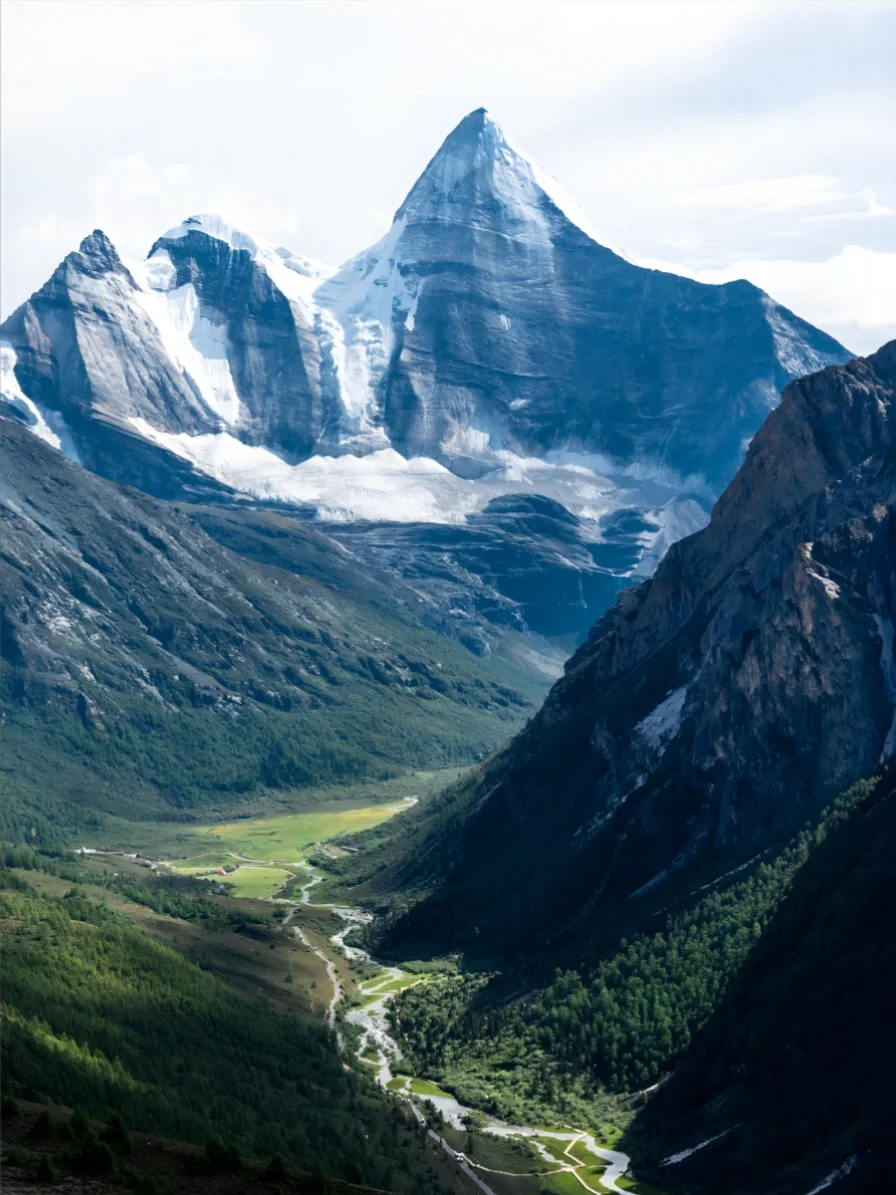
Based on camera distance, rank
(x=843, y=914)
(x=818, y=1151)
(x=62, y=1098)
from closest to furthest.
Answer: (x=62, y=1098) → (x=818, y=1151) → (x=843, y=914)

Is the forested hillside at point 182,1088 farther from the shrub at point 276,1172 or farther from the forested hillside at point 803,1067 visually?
the forested hillside at point 803,1067

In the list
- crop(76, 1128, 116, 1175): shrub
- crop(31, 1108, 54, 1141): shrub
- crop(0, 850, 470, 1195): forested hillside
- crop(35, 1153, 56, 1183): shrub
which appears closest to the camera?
crop(35, 1153, 56, 1183): shrub

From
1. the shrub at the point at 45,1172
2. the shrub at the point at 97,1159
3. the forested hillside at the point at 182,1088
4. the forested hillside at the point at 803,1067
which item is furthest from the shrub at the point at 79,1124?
the forested hillside at the point at 803,1067

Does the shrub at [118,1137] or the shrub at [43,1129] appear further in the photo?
the shrub at [118,1137]

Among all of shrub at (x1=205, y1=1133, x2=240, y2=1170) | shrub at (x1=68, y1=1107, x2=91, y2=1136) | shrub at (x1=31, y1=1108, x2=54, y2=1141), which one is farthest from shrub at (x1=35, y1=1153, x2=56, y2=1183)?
shrub at (x1=205, y1=1133, x2=240, y2=1170)

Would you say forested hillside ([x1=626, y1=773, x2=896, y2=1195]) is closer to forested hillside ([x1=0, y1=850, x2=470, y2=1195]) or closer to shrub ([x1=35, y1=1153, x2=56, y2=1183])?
forested hillside ([x1=0, y1=850, x2=470, y2=1195])

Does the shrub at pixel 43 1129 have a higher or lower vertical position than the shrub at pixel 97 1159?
lower

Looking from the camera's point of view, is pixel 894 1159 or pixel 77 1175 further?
pixel 894 1159

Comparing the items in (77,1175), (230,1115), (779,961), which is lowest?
(230,1115)

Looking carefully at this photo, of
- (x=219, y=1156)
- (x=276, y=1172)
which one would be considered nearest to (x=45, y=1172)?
(x=219, y=1156)

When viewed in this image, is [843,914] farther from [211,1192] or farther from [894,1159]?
[211,1192]

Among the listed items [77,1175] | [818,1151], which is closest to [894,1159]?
[818,1151]
